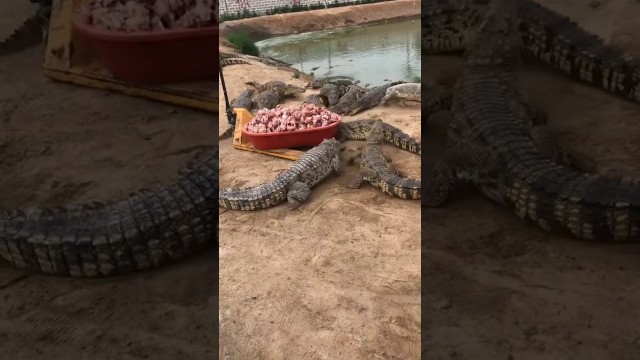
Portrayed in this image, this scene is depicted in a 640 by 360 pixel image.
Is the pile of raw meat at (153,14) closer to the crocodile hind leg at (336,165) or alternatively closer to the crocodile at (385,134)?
the crocodile hind leg at (336,165)

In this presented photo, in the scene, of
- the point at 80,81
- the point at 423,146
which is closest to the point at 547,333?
the point at 423,146

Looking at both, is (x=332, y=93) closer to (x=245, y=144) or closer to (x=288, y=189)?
(x=245, y=144)

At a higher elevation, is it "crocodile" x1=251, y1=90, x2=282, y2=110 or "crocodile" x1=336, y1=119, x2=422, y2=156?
"crocodile" x1=251, y1=90, x2=282, y2=110

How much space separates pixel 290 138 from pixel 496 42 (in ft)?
7.32

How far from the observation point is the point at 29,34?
6633mm

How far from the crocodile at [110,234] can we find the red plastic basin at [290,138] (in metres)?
2.44

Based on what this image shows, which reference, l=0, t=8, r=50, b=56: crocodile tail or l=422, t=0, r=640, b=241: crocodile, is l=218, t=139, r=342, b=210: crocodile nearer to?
l=422, t=0, r=640, b=241: crocodile

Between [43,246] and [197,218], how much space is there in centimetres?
81

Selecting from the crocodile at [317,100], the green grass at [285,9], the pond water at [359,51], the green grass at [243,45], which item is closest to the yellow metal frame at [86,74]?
the crocodile at [317,100]

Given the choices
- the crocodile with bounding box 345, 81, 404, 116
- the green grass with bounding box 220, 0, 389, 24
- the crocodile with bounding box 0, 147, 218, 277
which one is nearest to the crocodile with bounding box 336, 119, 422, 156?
the crocodile with bounding box 345, 81, 404, 116

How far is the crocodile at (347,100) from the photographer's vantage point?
7.00 meters

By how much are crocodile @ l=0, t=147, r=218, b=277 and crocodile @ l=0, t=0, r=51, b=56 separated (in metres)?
4.41

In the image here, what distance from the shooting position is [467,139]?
3.67 meters

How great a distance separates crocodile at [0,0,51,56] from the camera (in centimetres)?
648
